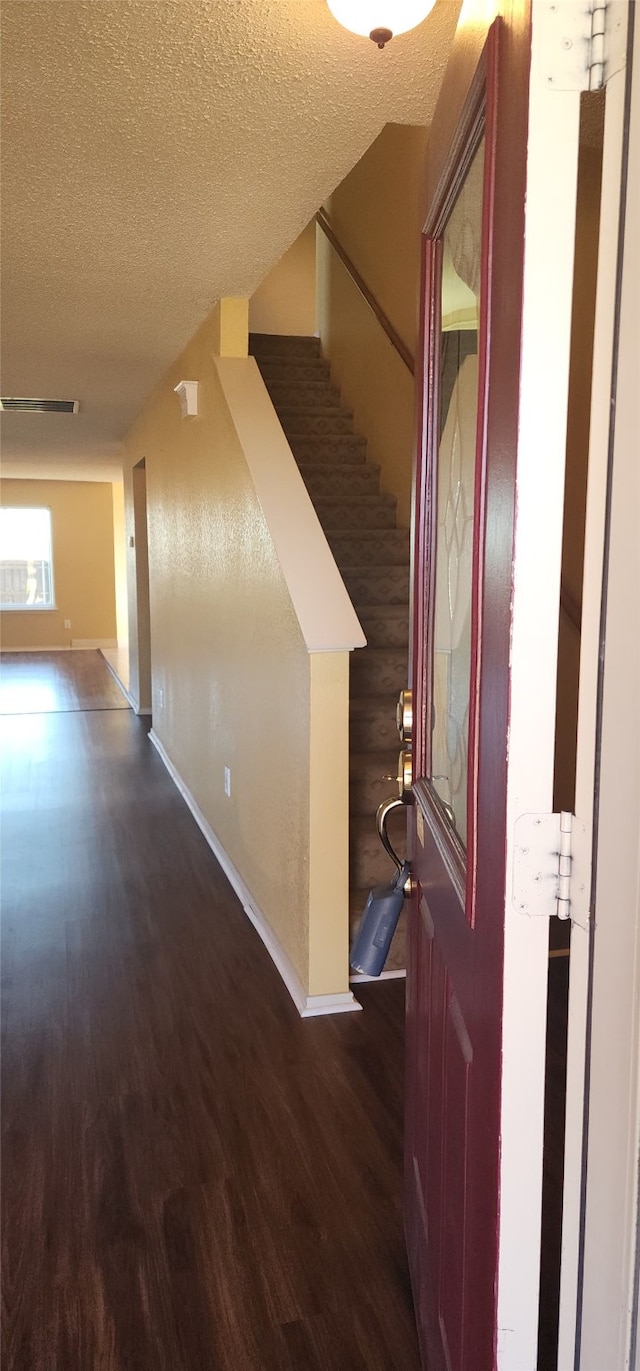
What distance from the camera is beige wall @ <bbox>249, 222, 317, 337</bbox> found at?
6.11 metres

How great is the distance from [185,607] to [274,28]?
3081 mm

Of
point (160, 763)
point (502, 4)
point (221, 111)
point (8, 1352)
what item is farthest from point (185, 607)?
point (502, 4)

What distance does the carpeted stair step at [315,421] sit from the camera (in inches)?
190

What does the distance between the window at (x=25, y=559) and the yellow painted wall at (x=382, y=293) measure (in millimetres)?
7454

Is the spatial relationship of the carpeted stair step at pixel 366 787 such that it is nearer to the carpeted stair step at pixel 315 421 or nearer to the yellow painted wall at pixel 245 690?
the yellow painted wall at pixel 245 690

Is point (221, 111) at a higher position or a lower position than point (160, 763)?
higher

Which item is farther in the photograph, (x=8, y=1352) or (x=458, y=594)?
(x=8, y=1352)

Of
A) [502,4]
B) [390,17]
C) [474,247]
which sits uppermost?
[390,17]

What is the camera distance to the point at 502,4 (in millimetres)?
830

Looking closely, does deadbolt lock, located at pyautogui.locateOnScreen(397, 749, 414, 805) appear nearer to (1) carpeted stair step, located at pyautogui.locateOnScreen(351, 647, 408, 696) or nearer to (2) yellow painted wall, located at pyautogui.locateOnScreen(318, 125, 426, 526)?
(1) carpeted stair step, located at pyautogui.locateOnScreen(351, 647, 408, 696)

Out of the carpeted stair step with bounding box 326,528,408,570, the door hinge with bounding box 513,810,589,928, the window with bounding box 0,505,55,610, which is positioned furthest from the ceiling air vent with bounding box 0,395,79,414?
the window with bounding box 0,505,55,610

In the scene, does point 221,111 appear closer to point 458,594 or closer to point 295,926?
point 458,594

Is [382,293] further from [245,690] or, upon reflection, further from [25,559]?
[25,559]

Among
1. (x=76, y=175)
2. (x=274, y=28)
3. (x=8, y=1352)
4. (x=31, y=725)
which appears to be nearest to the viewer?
(x=8, y=1352)
